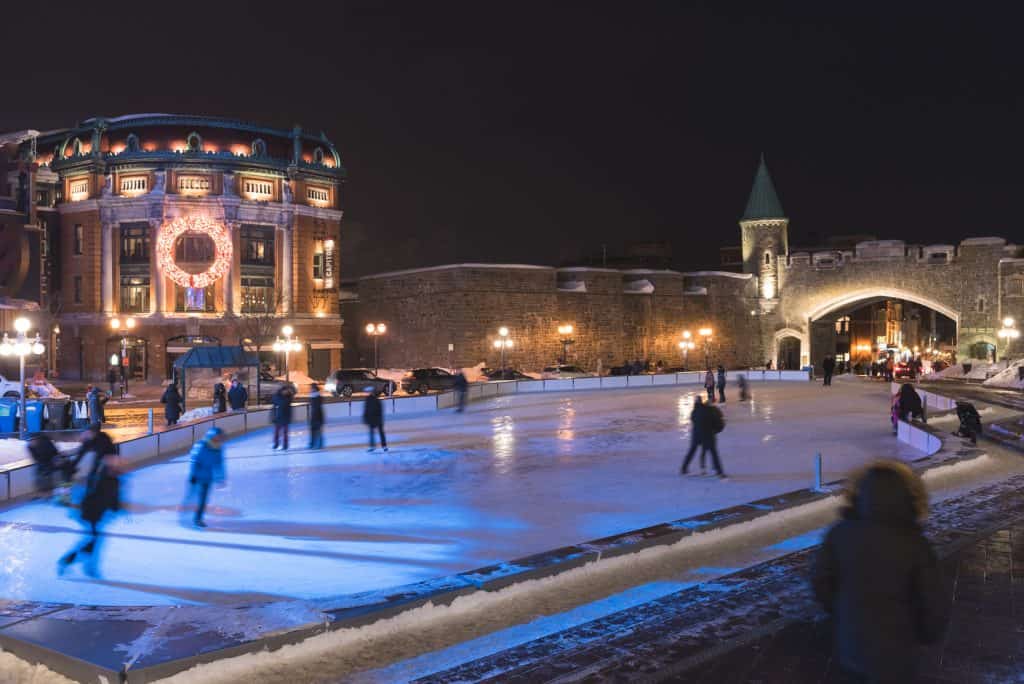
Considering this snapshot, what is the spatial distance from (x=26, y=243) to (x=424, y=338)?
29810mm

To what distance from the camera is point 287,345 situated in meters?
33.9

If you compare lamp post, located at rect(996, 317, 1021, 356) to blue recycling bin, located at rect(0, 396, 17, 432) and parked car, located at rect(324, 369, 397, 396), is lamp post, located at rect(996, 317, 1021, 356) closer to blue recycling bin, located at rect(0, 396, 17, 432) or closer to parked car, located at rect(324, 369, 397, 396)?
parked car, located at rect(324, 369, 397, 396)

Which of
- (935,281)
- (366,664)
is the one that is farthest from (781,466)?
(935,281)

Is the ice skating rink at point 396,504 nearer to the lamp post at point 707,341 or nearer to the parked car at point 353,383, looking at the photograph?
the parked car at point 353,383

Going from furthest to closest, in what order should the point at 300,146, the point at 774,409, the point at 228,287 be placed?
1. the point at 300,146
2. the point at 228,287
3. the point at 774,409

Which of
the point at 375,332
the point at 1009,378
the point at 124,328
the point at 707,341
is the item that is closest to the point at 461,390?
the point at 375,332

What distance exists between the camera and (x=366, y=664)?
18.5ft

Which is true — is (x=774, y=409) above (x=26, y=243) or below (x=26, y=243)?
below

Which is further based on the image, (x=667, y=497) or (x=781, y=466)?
(x=781, y=466)

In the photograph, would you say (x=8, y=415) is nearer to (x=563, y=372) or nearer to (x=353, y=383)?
(x=353, y=383)

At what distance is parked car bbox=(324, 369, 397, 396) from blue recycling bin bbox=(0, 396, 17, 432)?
13.1m

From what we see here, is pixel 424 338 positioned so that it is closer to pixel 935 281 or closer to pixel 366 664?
pixel 935 281

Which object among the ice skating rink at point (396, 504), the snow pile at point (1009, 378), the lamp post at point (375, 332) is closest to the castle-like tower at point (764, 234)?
the snow pile at point (1009, 378)

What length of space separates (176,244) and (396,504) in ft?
→ 117
